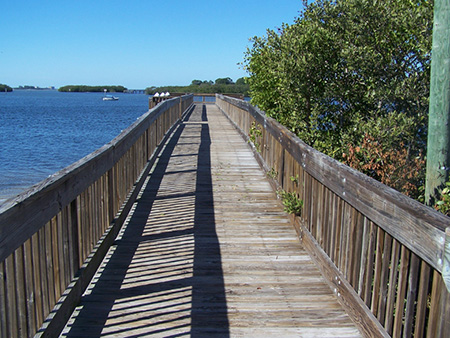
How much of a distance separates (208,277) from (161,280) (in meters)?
0.45

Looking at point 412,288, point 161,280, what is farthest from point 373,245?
point 161,280

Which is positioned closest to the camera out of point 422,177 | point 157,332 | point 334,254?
point 157,332

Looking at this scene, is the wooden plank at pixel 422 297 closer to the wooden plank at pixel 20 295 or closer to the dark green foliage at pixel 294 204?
the wooden plank at pixel 20 295

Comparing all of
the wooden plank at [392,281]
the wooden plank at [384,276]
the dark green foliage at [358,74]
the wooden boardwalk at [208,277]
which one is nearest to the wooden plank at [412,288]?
the wooden plank at [392,281]

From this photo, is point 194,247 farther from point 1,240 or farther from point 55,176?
point 1,240

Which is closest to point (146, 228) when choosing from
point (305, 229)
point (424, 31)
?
point (305, 229)

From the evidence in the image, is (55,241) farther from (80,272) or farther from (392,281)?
(392,281)

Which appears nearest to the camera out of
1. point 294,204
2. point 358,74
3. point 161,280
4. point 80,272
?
point 80,272

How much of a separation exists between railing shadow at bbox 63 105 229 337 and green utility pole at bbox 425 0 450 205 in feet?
7.50

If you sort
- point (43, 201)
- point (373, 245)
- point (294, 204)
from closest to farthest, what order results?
point (43, 201)
point (373, 245)
point (294, 204)

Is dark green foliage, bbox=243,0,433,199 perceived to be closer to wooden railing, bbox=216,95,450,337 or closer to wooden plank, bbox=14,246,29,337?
wooden railing, bbox=216,95,450,337

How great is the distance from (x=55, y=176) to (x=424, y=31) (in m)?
5.14

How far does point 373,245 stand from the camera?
3.48m

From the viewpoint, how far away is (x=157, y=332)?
3.56 meters
